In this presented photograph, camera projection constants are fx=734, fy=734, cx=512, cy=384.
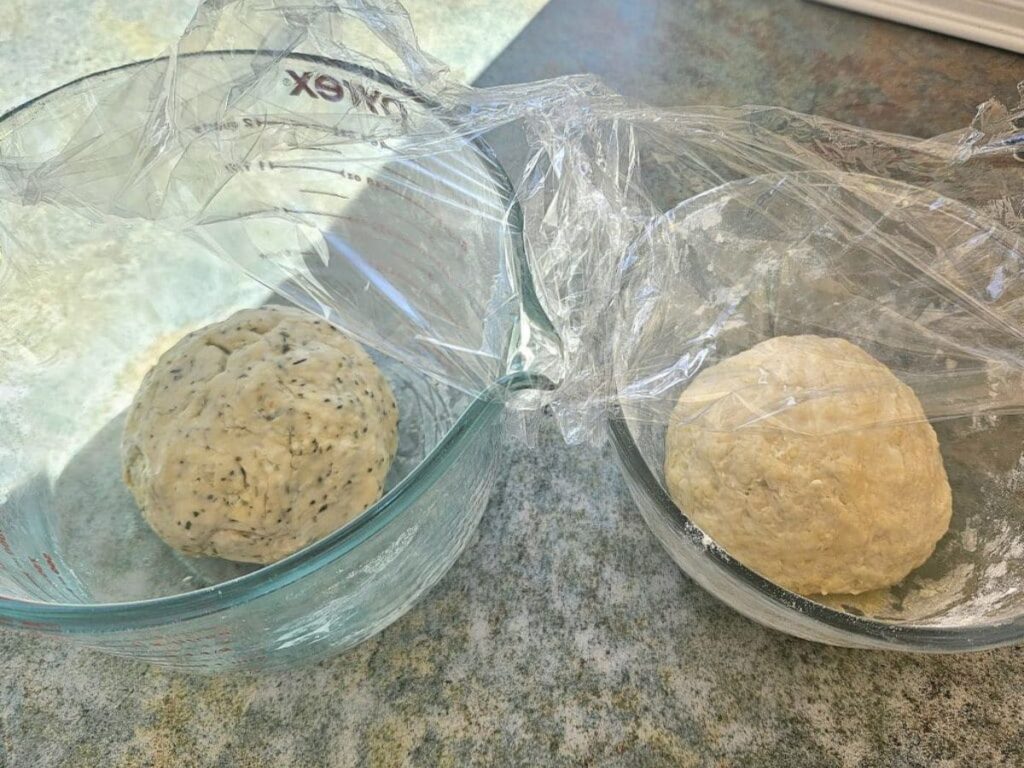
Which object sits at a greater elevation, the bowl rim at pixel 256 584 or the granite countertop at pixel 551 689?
the bowl rim at pixel 256 584

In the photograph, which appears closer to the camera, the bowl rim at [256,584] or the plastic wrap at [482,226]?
the bowl rim at [256,584]

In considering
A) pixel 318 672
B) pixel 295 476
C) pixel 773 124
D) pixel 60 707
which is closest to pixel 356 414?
pixel 295 476

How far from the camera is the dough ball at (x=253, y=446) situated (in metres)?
0.55

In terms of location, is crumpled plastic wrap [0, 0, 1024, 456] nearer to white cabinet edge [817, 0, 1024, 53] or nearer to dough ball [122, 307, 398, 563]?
dough ball [122, 307, 398, 563]

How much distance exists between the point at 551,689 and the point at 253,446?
0.30 meters

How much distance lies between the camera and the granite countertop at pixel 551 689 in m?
0.56

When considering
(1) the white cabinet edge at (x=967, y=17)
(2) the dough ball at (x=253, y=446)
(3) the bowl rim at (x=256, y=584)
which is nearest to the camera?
(3) the bowl rim at (x=256, y=584)

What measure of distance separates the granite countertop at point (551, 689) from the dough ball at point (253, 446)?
4.7 inches

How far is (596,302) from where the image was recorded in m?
0.59

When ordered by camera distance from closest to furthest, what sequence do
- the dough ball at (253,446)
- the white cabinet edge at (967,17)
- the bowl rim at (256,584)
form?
the bowl rim at (256,584) → the dough ball at (253,446) → the white cabinet edge at (967,17)

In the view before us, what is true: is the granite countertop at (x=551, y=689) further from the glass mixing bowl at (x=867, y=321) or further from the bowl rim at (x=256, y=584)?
the bowl rim at (x=256, y=584)

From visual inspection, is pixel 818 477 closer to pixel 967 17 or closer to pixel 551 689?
pixel 551 689

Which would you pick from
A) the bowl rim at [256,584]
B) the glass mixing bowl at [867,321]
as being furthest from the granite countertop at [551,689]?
the bowl rim at [256,584]

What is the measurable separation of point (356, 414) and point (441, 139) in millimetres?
224
